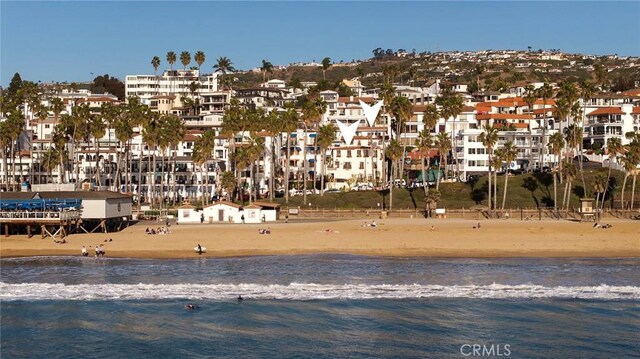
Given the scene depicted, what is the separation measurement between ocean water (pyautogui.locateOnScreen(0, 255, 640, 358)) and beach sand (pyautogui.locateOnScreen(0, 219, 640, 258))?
12.9 feet

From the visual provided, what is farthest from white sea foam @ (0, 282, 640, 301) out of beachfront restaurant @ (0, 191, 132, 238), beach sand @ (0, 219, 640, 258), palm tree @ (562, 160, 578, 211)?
palm tree @ (562, 160, 578, 211)

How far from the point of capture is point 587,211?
7512 cm

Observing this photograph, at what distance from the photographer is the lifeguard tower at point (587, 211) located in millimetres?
73412

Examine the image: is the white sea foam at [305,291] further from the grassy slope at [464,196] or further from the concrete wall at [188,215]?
the grassy slope at [464,196]

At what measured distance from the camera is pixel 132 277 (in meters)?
47.5

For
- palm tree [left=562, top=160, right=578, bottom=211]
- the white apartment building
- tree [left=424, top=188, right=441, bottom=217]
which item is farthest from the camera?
the white apartment building

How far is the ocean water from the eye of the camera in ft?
105

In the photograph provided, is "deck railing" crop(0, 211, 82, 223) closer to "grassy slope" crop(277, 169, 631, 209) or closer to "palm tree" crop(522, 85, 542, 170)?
"grassy slope" crop(277, 169, 631, 209)

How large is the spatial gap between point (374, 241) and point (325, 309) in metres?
22.3

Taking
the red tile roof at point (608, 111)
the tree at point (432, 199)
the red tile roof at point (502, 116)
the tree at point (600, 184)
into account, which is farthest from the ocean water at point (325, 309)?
the red tile roof at point (502, 116)

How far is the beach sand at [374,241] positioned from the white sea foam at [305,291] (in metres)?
12.9

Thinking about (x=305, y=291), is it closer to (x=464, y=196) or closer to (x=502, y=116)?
(x=464, y=196)

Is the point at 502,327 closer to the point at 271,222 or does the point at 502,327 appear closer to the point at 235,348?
the point at 235,348

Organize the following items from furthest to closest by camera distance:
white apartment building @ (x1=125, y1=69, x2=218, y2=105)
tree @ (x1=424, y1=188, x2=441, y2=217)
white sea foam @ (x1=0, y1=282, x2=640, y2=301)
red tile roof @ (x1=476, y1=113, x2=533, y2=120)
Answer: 1. white apartment building @ (x1=125, y1=69, x2=218, y2=105)
2. red tile roof @ (x1=476, y1=113, x2=533, y2=120)
3. tree @ (x1=424, y1=188, x2=441, y2=217)
4. white sea foam @ (x1=0, y1=282, x2=640, y2=301)
